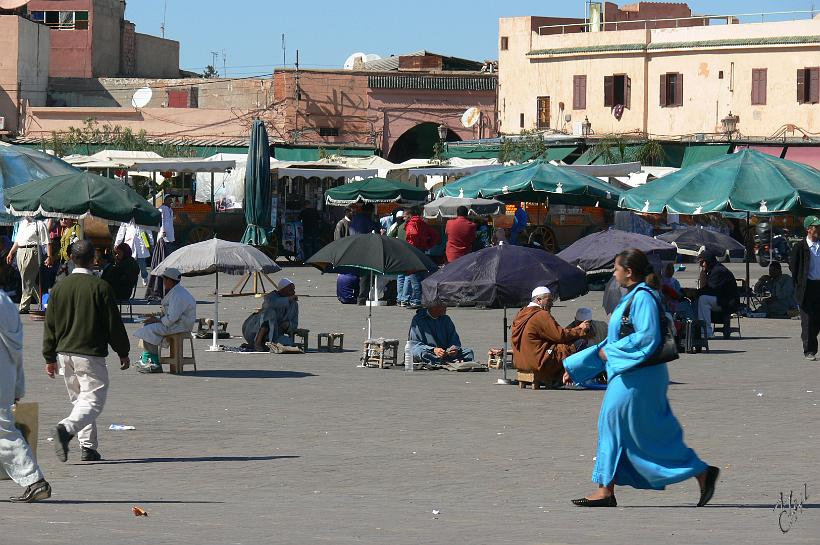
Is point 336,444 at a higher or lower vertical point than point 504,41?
lower

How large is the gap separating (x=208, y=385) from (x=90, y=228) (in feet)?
46.1

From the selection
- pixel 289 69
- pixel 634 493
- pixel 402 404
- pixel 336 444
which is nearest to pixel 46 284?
pixel 402 404

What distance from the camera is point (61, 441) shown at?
36.7 ft

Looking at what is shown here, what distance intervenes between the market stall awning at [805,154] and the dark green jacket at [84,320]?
137 ft

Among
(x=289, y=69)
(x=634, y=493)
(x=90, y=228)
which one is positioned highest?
(x=289, y=69)

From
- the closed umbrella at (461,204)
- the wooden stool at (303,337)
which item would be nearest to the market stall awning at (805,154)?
the closed umbrella at (461,204)

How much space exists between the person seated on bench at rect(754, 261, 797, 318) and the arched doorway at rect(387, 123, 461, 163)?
123 ft

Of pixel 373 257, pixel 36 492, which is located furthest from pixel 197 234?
pixel 36 492

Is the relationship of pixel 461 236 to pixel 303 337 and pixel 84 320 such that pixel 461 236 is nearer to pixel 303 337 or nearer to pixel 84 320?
pixel 303 337

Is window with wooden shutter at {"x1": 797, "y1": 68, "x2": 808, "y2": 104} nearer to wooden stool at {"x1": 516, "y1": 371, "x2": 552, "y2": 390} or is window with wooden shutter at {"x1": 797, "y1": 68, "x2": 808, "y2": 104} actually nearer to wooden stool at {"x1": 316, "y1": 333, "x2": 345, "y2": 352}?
wooden stool at {"x1": 316, "y1": 333, "x2": 345, "y2": 352}

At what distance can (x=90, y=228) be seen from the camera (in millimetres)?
29625

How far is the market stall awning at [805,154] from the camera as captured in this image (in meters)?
50.6

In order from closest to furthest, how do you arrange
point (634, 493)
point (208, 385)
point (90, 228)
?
point (634, 493), point (208, 385), point (90, 228)

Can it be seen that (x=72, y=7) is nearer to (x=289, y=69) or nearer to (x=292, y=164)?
(x=289, y=69)
